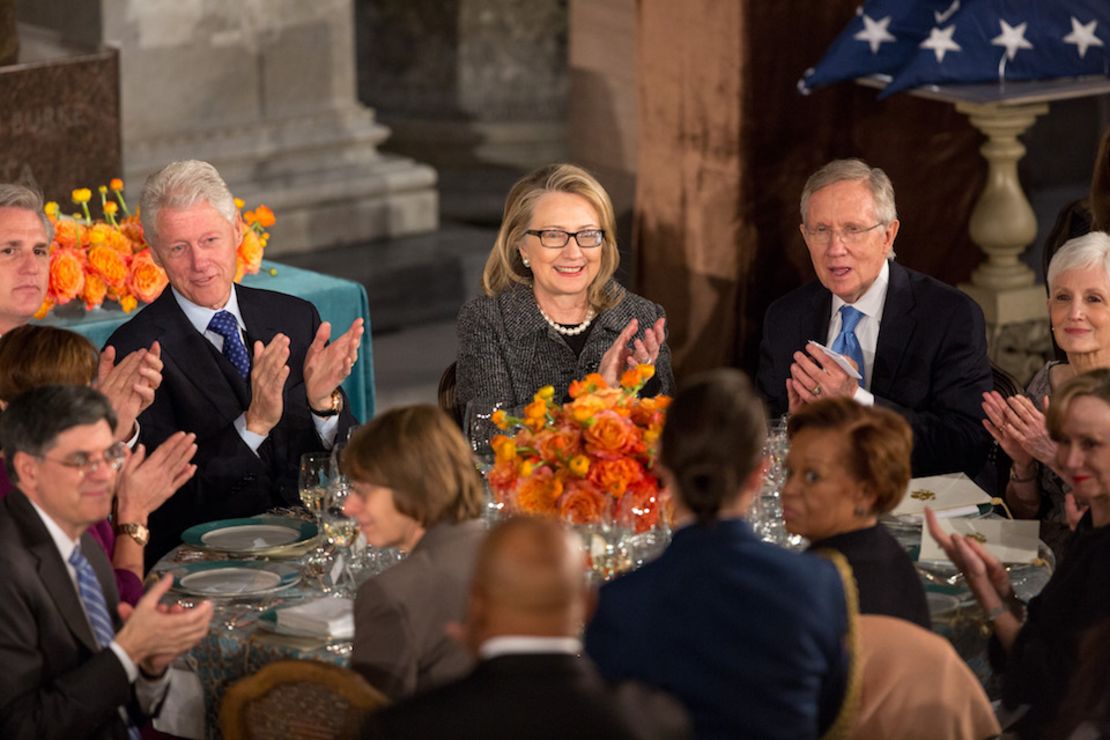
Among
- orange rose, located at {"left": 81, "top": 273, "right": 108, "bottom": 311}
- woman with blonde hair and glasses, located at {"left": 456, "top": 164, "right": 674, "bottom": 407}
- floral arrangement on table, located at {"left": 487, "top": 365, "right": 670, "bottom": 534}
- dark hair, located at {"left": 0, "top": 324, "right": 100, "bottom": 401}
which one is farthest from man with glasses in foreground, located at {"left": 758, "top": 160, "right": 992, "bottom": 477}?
orange rose, located at {"left": 81, "top": 273, "right": 108, "bottom": 311}

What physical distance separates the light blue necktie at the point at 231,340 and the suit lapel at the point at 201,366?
5cm

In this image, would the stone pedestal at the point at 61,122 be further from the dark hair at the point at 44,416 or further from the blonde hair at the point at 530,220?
the dark hair at the point at 44,416

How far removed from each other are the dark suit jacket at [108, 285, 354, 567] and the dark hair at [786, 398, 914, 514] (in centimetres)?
169

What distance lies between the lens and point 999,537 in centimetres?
408

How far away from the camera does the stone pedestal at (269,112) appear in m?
→ 9.50

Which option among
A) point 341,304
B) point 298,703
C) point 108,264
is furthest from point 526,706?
point 341,304

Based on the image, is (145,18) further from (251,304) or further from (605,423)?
(605,423)

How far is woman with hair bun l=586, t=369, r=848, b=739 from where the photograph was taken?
2.80 meters

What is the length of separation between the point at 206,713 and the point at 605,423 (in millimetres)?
970

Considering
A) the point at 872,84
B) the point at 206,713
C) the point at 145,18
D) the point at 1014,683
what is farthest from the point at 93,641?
the point at 145,18

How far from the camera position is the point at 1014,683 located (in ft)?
11.6

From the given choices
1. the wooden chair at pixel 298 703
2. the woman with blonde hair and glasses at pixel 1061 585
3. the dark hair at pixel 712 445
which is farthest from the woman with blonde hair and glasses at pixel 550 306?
the dark hair at pixel 712 445

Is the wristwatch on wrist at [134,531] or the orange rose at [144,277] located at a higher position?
the orange rose at [144,277]

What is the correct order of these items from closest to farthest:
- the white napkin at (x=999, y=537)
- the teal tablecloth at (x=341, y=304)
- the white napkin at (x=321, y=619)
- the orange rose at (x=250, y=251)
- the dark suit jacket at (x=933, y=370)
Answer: the white napkin at (x=321, y=619), the white napkin at (x=999, y=537), the dark suit jacket at (x=933, y=370), the orange rose at (x=250, y=251), the teal tablecloth at (x=341, y=304)
